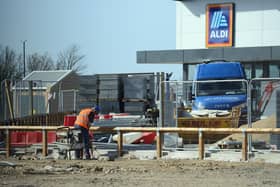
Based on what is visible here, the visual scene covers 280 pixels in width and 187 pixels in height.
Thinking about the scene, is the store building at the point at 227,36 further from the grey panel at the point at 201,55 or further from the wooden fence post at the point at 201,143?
the wooden fence post at the point at 201,143

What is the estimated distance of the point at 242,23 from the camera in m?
38.3

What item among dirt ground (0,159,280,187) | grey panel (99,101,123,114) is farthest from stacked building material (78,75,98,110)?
dirt ground (0,159,280,187)

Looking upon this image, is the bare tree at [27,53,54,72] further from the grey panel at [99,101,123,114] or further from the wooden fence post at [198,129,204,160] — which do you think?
the wooden fence post at [198,129,204,160]

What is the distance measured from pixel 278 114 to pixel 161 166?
4.07 meters

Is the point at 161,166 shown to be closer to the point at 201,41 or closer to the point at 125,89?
the point at 125,89

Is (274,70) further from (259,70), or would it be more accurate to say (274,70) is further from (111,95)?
(111,95)

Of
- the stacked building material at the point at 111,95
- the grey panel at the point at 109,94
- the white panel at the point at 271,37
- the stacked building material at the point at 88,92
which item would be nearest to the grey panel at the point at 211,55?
the white panel at the point at 271,37

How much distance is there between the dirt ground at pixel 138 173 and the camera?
12.0m

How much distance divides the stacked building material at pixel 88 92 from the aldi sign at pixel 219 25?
11562 mm

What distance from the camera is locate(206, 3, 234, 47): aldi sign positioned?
3847 cm

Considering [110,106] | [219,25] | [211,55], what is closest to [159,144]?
[110,106]

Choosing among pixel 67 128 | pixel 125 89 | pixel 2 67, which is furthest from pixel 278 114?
pixel 2 67

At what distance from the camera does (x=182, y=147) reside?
18.1 metres

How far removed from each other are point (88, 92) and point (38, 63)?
29852mm
